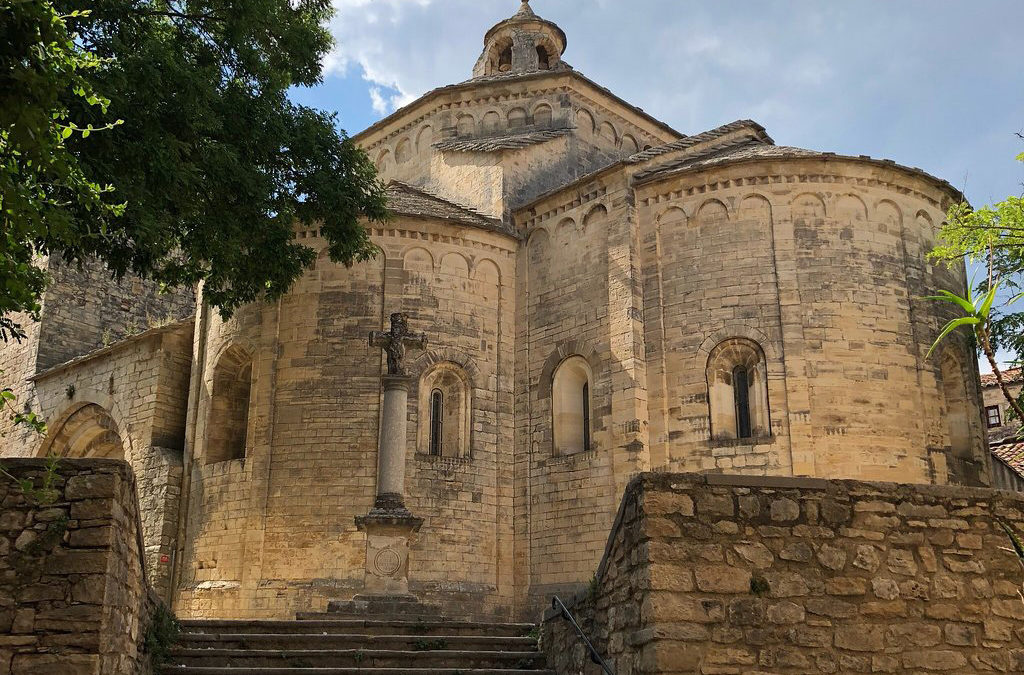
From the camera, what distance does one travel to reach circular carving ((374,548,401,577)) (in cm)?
1348

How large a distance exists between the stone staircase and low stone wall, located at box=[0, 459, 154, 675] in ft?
7.54

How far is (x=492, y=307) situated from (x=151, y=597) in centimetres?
1064

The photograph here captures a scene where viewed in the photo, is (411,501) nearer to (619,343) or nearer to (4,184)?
(619,343)

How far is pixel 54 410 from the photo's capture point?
23156mm

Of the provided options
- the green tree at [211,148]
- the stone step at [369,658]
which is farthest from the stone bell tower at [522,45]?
the stone step at [369,658]

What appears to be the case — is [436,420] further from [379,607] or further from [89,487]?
[89,487]

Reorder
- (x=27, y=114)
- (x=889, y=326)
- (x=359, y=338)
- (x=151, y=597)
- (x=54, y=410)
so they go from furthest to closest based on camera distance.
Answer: (x=54, y=410) → (x=359, y=338) → (x=889, y=326) → (x=151, y=597) → (x=27, y=114)

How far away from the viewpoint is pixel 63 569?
7.11m

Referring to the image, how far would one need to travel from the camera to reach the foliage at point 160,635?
899 cm

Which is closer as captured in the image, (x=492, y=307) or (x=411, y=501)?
(x=411, y=501)

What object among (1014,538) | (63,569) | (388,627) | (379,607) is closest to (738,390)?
(379,607)

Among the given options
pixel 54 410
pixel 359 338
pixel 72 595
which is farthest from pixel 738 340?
pixel 54 410

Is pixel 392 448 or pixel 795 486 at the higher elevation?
pixel 392 448

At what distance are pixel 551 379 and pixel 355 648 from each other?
8.35m
